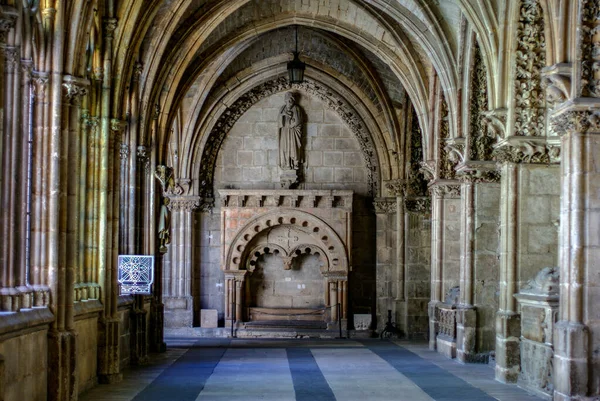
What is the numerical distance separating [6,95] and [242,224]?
15024mm

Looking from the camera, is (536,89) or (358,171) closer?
(536,89)

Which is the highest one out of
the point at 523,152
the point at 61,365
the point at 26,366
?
the point at 523,152

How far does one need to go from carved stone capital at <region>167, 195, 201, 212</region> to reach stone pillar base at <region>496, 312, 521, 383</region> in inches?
475

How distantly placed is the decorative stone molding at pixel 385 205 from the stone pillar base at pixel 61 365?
1438 centimetres

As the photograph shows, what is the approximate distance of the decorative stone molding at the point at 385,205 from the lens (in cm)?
2394

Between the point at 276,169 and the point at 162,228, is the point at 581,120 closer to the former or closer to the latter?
the point at 162,228

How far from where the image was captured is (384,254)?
24266mm

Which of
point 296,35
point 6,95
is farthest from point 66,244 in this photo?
point 296,35

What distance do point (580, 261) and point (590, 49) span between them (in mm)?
2330

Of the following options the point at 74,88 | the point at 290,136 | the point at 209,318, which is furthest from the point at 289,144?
the point at 74,88

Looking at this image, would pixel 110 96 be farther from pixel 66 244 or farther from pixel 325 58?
pixel 325 58

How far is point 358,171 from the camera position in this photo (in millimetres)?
24766

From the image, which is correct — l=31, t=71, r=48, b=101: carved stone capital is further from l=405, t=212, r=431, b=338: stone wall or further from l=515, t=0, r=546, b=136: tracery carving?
l=405, t=212, r=431, b=338: stone wall

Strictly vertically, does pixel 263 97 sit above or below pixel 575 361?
above
